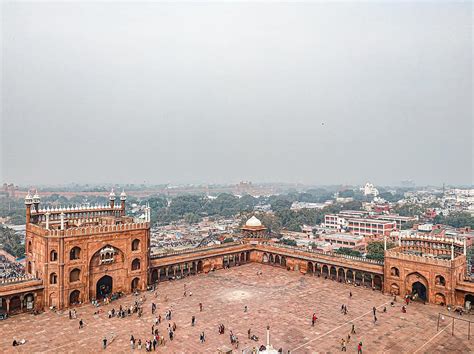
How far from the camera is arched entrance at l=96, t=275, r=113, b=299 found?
1454 inches

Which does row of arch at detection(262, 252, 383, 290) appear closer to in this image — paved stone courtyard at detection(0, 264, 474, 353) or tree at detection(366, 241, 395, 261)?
paved stone courtyard at detection(0, 264, 474, 353)

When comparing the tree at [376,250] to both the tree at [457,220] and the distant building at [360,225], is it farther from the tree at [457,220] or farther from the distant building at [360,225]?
the tree at [457,220]

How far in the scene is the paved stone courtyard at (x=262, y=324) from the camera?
26.4m

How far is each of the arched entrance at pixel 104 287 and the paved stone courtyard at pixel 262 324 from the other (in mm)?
2267

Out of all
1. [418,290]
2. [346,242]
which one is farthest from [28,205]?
[346,242]

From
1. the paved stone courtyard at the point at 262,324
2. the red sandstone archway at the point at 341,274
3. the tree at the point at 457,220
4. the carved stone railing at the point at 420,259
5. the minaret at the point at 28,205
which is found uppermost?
the minaret at the point at 28,205

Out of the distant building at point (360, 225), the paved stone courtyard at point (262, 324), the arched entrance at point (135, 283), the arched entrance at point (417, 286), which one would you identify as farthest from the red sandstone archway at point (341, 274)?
the distant building at point (360, 225)

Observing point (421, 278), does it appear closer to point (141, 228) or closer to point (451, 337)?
point (451, 337)

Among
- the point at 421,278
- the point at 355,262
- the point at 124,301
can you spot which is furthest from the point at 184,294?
the point at 421,278

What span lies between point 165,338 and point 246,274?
19.5 m

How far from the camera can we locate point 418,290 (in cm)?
3688

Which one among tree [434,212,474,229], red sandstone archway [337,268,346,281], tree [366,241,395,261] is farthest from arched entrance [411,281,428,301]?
tree [434,212,474,229]

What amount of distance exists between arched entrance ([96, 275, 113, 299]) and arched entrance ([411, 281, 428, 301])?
29.1 meters

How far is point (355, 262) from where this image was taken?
4203 centimetres
